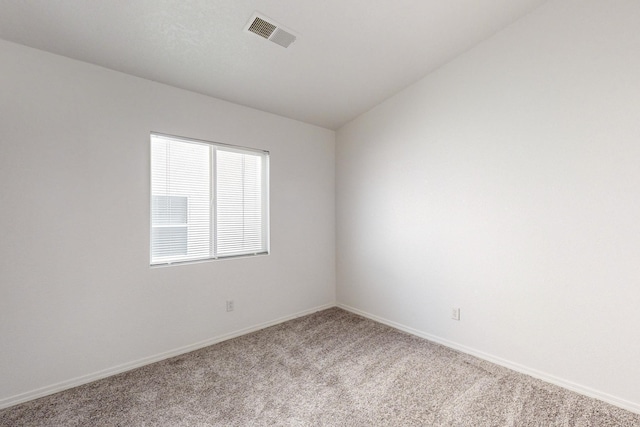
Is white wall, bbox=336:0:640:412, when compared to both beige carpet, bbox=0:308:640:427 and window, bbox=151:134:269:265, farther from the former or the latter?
window, bbox=151:134:269:265

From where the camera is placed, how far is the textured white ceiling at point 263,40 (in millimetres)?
1955

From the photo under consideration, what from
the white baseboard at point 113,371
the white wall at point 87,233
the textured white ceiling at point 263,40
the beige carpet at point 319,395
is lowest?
the beige carpet at point 319,395

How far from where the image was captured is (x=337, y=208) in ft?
13.8

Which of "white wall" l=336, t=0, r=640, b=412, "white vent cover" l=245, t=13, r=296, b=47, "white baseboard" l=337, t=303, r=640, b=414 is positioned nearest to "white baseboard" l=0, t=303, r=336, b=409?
"white baseboard" l=337, t=303, r=640, b=414

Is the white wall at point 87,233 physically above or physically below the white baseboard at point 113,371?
above

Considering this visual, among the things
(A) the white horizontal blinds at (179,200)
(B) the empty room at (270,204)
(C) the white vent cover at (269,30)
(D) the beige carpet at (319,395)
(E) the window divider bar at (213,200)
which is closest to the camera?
(D) the beige carpet at (319,395)

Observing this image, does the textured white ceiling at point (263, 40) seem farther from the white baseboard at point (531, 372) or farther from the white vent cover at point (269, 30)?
the white baseboard at point (531, 372)

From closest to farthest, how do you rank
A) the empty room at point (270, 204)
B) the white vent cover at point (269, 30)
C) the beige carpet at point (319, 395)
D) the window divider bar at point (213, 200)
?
the beige carpet at point (319, 395) → the empty room at point (270, 204) → the white vent cover at point (269, 30) → the window divider bar at point (213, 200)

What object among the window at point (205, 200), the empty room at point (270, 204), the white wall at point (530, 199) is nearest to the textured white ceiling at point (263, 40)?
the empty room at point (270, 204)

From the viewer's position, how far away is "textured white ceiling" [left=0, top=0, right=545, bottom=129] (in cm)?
196

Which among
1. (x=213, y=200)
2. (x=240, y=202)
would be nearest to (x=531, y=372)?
(x=240, y=202)

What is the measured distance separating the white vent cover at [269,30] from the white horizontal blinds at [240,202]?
127cm

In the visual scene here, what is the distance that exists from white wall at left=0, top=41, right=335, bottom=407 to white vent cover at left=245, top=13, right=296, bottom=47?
101cm

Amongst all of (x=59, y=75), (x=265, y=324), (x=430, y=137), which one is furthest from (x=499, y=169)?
(x=59, y=75)
